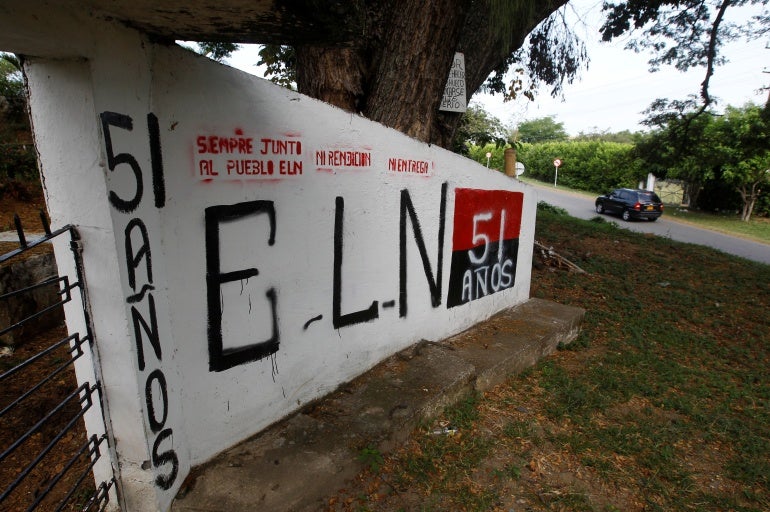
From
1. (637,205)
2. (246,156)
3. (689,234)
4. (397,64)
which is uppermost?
(397,64)

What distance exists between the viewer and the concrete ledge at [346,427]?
212 cm

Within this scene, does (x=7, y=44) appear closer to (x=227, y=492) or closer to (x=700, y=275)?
(x=227, y=492)

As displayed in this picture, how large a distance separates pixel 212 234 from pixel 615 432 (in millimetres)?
2969

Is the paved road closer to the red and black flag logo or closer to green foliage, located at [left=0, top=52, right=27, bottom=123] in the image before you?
the red and black flag logo

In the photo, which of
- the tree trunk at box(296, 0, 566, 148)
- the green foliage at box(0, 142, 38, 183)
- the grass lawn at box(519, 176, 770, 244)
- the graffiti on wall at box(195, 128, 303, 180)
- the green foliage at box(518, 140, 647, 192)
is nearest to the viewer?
the graffiti on wall at box(195, 128, 303, 180)

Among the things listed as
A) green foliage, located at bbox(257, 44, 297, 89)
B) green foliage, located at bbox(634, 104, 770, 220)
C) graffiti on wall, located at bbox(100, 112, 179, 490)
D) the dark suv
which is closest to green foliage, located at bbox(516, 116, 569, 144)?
green foliage, located at bbox(634, 104, 770, 220)

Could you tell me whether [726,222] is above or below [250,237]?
below

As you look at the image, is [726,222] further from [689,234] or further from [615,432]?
[615,432]

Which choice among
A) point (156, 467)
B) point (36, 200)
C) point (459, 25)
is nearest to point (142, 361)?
point (156, 467)

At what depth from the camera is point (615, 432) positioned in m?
3.29

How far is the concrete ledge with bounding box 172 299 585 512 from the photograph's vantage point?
2115mm

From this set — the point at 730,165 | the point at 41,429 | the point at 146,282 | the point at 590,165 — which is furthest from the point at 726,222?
the point at 41,429

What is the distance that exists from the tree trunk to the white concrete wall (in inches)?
47.3

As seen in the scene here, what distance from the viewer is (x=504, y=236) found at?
15.0ft
